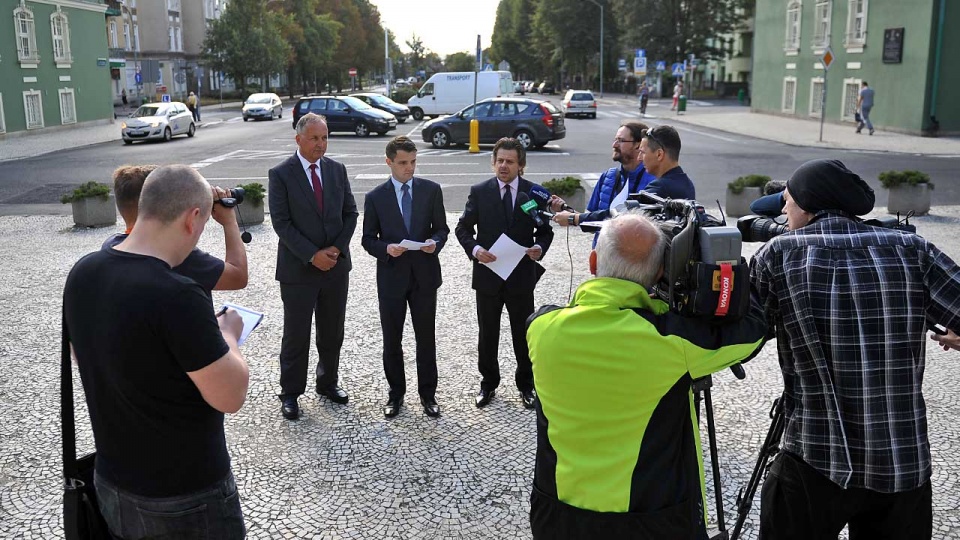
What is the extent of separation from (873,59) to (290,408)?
31.8 meters

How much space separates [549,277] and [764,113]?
124ft

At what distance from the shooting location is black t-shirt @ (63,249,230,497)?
252 cm

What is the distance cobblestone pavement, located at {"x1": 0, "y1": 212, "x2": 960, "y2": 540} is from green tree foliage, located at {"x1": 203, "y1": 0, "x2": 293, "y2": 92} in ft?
191

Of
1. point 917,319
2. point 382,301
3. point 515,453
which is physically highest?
point 917,319

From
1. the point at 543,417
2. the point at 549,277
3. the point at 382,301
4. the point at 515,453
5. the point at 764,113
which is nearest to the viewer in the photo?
the point at 543,417

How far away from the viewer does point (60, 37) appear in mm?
38031

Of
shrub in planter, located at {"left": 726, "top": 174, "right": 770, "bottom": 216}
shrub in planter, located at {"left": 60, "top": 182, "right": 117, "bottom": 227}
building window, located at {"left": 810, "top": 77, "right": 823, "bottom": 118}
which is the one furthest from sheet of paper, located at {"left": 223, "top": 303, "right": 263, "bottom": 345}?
building window, located at {"left": 810, "top": 77, "right": 823, "bottom": 118}

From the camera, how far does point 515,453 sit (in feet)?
16.7

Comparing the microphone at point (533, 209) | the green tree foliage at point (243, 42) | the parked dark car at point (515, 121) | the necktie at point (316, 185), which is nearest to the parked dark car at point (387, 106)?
the parked dark car at point (515, 121)

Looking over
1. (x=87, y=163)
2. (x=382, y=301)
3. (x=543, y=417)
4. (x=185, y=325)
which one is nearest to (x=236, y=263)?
(x=185, y=325)

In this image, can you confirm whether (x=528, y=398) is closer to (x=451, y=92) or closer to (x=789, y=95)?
(x=451, y=92)

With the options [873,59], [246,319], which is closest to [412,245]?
[246,319]

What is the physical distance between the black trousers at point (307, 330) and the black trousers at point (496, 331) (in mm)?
1046

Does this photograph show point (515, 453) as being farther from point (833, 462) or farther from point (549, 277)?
point (549, 277)
